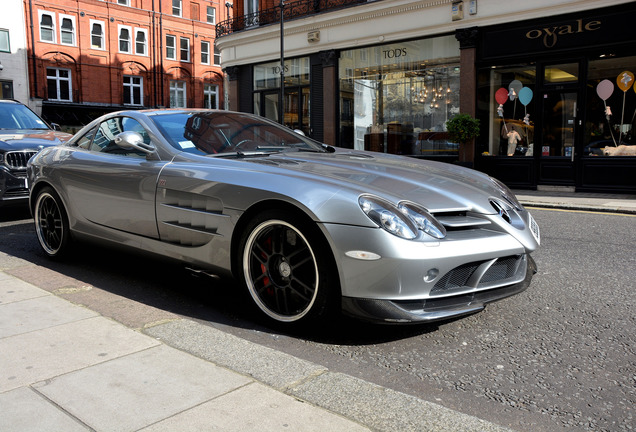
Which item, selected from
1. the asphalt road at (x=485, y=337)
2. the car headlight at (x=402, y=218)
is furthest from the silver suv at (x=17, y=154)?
the car headlight at (x=402, y=218)

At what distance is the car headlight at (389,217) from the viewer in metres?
3.01

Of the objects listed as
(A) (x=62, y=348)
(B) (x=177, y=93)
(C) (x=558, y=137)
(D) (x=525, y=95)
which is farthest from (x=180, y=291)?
(B) (x=177, y=93)

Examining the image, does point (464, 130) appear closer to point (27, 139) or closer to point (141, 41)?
point (27, 139)

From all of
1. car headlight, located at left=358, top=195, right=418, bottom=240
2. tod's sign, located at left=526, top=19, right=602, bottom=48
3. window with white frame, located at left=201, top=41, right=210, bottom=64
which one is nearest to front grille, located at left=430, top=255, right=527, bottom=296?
car headlight, located at left=358, top=195, right=418, bottom=240

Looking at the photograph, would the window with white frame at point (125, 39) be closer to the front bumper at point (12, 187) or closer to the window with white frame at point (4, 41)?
the window with white frame at point (4, 41)

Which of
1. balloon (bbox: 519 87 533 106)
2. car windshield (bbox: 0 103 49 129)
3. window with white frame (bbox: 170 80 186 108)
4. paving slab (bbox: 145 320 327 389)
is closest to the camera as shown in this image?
paving slab (bbox: 145 320 327 389)

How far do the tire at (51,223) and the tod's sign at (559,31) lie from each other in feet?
40.2

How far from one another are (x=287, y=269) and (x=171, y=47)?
4514cm

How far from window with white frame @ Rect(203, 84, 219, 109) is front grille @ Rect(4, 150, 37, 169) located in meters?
40.0

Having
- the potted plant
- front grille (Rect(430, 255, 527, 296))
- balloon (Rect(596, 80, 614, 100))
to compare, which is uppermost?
balloon (Rect(596, 80, 614, 100))

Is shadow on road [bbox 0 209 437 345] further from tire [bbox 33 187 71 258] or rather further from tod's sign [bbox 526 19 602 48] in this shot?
tod's sign [bbox 526 19 602 48]

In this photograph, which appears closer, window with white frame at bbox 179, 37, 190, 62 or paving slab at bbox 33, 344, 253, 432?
paving slab at bbox 33, 344, 253, 432

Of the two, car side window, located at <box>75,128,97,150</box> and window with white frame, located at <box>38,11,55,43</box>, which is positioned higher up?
window with white frame, located at <box>38,11,55,43</box>

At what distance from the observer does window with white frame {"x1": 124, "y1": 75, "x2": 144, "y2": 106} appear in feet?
139
